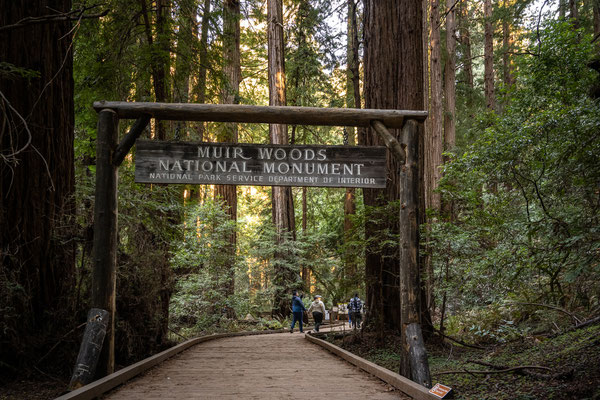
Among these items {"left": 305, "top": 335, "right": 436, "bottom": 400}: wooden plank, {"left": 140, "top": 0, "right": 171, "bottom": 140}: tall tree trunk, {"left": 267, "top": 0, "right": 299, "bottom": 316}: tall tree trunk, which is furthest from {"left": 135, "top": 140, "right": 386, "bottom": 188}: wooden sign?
{"left": 267, "top": 0, "right": 299, "bottom": 316}: tall tree trunk

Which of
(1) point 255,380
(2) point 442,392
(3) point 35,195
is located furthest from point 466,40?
(2) point 442,392

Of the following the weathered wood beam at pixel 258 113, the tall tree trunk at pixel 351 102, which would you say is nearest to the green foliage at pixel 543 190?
the tall tree trunk at pixel 351 102

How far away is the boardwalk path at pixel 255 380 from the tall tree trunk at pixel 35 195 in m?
1.40

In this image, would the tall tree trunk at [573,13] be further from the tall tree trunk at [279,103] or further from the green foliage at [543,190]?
the tall tree trunk at [279,103]

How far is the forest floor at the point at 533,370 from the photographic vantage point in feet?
13.3

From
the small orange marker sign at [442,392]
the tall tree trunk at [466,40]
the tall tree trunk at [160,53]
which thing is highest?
the tall tree trunk at [466,40]

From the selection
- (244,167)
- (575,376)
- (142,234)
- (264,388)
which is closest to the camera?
(575,376)

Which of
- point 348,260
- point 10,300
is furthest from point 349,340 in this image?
point 10,300

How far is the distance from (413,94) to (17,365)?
7.62 m

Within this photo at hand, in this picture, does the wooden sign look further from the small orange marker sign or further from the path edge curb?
the small orange marker sign

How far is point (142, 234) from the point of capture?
7066mm

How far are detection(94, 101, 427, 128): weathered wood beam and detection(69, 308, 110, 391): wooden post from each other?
2.35m

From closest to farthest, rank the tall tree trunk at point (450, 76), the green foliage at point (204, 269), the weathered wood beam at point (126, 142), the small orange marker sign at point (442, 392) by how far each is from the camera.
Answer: the small orange marker sign at point (442, 392)
the weathered wood beam at point (126, 142)
the green foliage at point (204, 269)
the tall tree trunk at point (450, 76)

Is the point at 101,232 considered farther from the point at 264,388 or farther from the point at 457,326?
the point at 457,326
